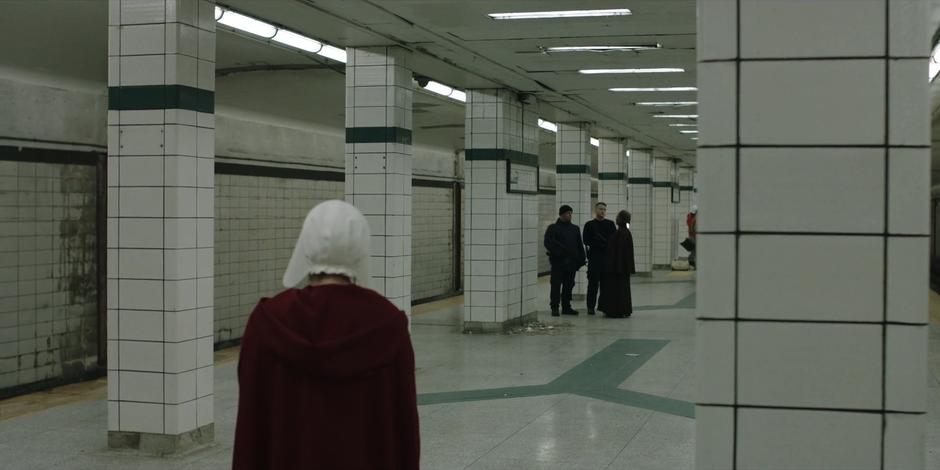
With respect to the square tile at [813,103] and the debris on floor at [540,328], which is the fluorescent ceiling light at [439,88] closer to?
the debris on floor at [540,328]

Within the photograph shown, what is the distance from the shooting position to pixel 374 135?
9.63 meters

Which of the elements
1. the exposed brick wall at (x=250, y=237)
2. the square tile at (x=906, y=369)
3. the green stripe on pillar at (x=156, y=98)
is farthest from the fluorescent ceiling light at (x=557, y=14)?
the square tile at (x=906, y=369)

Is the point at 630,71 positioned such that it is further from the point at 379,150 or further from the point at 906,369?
the point at 906,369

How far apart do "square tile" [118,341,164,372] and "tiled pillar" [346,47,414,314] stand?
137 inches

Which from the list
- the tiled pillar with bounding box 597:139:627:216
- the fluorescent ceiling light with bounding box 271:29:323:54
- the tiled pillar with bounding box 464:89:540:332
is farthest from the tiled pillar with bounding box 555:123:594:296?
the fluorescent ceiling light with bounding box 271:29:323:54

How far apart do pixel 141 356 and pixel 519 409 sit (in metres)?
3.09

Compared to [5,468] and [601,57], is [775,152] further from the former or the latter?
[601,57]

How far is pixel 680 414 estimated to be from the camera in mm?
7695

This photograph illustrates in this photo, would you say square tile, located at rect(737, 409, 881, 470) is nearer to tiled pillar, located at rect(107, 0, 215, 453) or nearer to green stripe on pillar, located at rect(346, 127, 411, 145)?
tiled pillar, located at rect(107, 0, 215, 453)

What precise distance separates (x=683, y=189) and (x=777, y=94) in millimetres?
33256

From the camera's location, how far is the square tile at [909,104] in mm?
2799

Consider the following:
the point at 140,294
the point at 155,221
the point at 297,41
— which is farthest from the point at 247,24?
the point at 140,294

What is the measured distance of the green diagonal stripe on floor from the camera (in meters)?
8.14

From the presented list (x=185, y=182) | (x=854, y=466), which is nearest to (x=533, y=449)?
(x=185, y=182)
